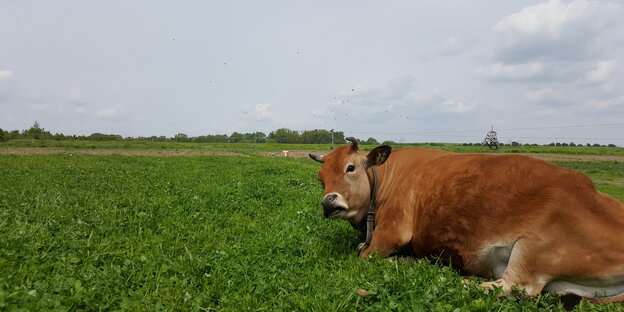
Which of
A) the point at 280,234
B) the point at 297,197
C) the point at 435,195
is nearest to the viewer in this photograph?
the point at 435,195

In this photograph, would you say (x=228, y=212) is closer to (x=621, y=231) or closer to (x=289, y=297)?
(x=289, y=297)

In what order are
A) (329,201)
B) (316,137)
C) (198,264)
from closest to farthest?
1. (198,264)
2. (329,201)
3. (316,137)

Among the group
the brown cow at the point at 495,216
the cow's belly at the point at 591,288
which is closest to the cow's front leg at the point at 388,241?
the brown cow at the point at 495,216

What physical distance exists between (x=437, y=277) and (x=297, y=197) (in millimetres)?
6555

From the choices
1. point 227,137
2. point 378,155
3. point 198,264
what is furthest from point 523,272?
point 227,137

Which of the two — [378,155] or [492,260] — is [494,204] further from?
[378,155]

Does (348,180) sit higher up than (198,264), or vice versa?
(348,180)

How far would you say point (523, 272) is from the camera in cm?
405

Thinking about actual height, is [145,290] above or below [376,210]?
below

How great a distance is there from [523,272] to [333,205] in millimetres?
2359

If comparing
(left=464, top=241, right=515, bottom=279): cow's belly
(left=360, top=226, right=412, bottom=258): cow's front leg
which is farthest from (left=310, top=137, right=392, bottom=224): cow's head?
(left=464, top=241, right=515, bottom=279): cow's belly

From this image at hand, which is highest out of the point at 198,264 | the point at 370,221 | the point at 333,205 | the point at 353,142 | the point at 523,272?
the point at 353,142

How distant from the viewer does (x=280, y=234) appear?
657cm

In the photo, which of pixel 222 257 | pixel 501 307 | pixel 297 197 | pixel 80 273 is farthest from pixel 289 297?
pixel 297 197
